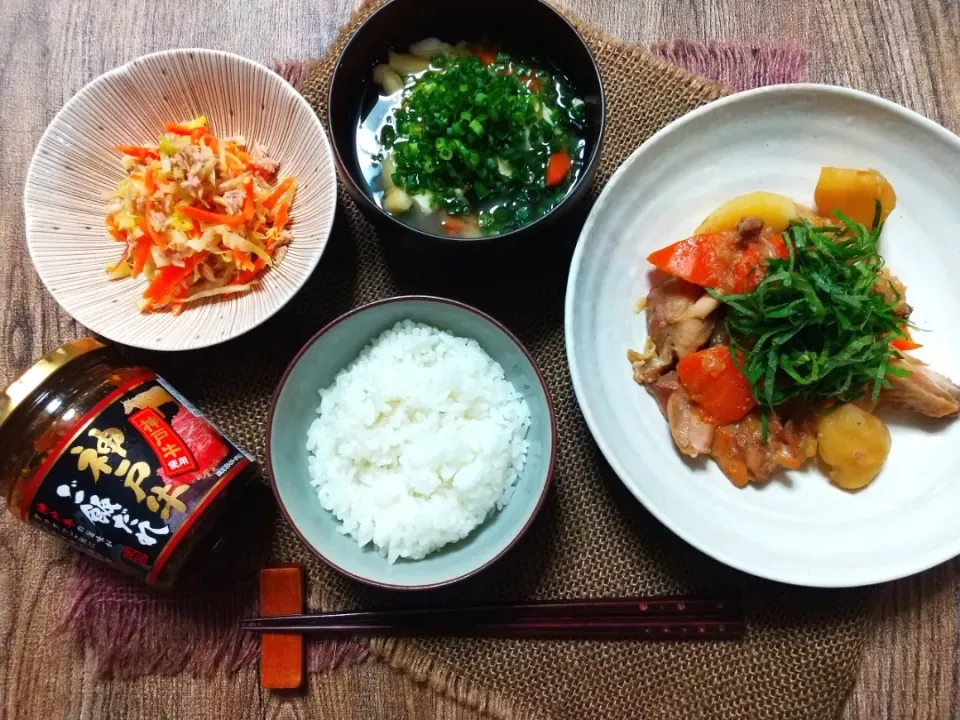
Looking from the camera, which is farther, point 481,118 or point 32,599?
point 32,599

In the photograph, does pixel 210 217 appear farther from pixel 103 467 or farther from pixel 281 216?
pixel 103 467

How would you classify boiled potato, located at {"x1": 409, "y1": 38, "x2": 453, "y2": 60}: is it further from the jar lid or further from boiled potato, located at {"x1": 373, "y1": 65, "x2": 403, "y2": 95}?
the jar lid

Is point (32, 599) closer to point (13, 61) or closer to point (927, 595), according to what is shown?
point (13, 61)

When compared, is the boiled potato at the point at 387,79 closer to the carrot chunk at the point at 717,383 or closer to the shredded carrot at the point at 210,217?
the shredded carrot at the point at 210,217

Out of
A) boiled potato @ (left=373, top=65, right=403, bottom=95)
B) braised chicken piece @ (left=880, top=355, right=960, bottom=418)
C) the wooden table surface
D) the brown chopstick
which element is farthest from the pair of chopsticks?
boiled potato @ (left=373, top=65, right=403, bottom=95)

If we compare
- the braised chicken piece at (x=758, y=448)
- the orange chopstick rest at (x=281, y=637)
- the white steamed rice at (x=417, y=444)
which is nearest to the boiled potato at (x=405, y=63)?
the white steamed rice at (x=417, y=444)

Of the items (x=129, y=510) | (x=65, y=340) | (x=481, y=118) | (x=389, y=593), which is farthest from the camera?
(x=65, y=340)

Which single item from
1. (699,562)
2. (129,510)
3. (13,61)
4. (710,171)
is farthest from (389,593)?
(13,61)
